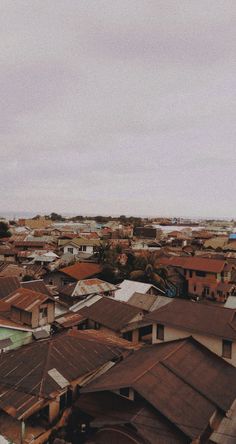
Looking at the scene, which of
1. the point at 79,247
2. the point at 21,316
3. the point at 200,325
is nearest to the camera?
the point at 200,325

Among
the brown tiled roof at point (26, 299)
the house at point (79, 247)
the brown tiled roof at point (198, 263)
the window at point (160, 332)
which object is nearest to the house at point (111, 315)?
the brown tiled roof at point (26, 299)

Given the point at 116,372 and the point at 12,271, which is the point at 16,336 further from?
the point at 12,271

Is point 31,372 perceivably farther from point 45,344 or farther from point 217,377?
point 217,377

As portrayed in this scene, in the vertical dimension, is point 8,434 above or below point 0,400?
below

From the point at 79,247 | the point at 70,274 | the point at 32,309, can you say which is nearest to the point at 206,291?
the point at 70,274

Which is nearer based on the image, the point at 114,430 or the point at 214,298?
the point at 114,430

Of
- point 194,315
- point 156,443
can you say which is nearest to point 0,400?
point 156,443

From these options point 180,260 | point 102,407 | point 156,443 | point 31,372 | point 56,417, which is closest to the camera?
point 156,443
